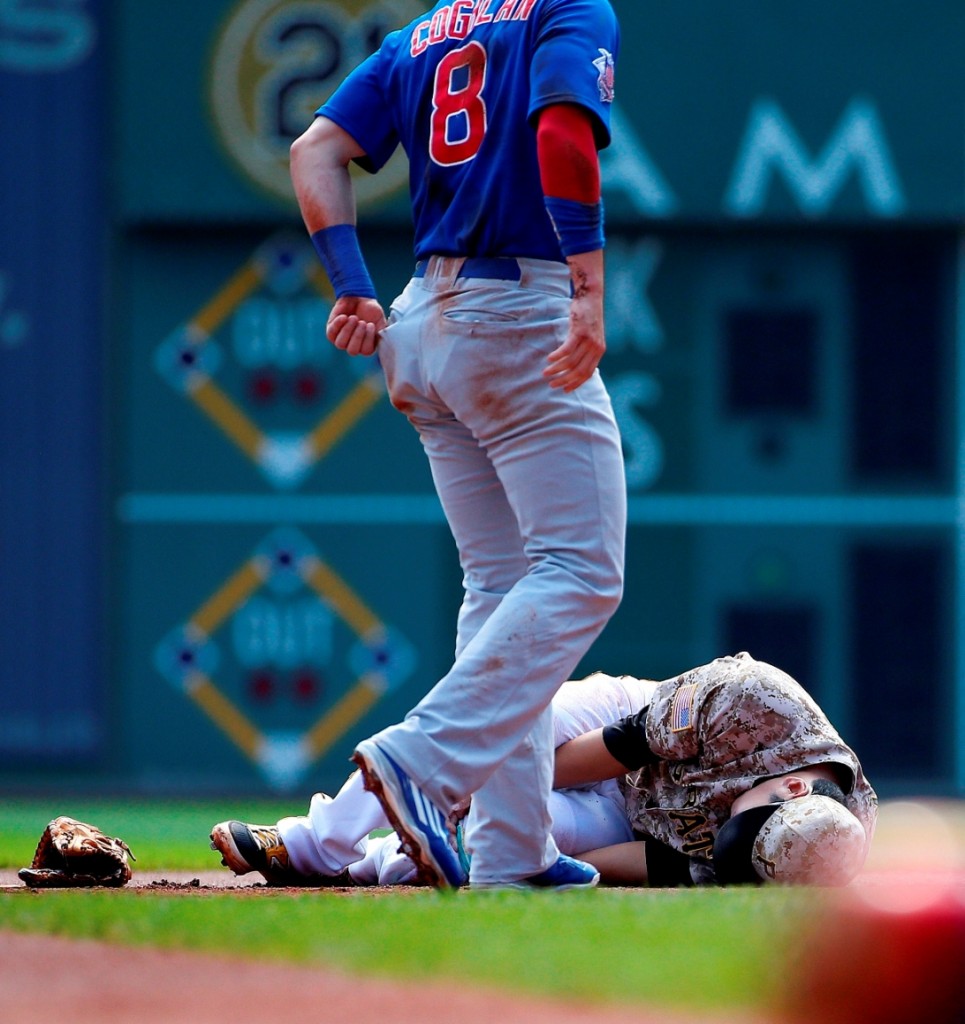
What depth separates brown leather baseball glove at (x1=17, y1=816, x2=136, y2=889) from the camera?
4199mm

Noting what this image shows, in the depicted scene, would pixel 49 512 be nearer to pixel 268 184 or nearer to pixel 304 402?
pixel 304 402

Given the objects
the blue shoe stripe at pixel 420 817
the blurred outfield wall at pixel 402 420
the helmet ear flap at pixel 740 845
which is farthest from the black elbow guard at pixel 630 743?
the blurred outfield wall at pixel 402 420

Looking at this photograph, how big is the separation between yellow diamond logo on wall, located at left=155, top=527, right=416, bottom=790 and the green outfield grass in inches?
270

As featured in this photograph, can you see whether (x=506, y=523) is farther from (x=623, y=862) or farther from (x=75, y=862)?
(x=75, y=862)

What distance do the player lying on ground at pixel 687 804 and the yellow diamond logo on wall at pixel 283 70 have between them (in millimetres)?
6864

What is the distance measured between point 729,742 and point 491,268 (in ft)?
3.91

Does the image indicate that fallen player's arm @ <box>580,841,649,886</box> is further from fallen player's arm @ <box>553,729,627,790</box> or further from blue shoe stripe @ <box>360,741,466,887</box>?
blue shoe stripe @ <box>360,741,466,887</box>

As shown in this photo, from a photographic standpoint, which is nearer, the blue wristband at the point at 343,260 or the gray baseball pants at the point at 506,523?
the gray baseball pants at the point at 506,523

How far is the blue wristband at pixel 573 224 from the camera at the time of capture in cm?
354

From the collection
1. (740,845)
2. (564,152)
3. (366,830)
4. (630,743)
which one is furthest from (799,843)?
(564,152)

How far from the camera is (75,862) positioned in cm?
420

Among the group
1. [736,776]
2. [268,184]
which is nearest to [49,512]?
[268,184]

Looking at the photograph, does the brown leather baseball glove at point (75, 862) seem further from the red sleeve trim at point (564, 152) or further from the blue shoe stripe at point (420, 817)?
the red sleeve trim at point (564, 152)

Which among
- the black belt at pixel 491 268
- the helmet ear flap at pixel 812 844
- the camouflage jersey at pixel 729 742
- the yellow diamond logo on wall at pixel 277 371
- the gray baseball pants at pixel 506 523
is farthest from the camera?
the yellow diamond logo on wall at pixel 277 371
